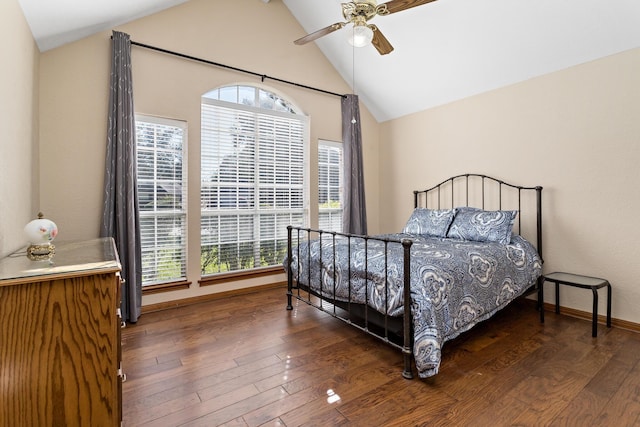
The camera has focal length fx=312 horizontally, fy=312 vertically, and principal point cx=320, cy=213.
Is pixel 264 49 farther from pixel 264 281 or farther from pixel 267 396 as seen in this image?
pixel 267 396

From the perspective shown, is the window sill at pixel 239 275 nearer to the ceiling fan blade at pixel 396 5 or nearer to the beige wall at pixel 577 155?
the beige wall at pixel 577 155

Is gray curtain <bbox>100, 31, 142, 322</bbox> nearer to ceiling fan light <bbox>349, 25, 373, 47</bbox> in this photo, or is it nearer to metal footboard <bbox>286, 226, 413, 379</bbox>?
metal footboard <bbox>286, 226, 413, 379</bbox>

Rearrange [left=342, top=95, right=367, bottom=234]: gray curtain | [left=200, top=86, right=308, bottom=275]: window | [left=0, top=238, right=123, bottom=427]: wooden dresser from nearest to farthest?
[left=0, top=238, right=123, bottom=427]: wooden dresser
[left=200, top=86, right=308, bottom=275]: window
[left=342, top=95, right=367, bottom=234]: gray curtain

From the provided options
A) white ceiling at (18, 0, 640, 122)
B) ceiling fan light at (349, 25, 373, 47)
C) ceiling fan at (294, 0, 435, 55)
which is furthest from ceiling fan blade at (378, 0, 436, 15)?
white ceiling at (18, 0, 640, 122)

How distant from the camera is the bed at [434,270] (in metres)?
1.87

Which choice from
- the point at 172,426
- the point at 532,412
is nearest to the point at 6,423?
the point at 172,426

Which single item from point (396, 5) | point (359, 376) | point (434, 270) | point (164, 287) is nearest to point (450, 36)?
point (396, 5)

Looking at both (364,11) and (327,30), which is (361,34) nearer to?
(364,11)

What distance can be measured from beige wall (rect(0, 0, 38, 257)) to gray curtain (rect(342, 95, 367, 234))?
3176 millimetres

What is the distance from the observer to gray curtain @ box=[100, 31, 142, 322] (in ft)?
8.82

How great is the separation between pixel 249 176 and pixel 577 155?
10.9 feet

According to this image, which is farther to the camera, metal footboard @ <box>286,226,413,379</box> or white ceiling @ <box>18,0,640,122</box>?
white ceiling @ <box>18,0,640,122</box>

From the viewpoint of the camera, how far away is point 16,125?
188 cm

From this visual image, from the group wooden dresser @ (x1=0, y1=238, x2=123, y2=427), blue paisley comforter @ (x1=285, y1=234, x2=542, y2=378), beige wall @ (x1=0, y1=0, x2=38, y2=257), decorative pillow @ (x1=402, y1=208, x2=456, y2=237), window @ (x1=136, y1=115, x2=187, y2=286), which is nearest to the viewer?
wooden dresser @ (x1=0, y1=238, x2=123, y2=427)
